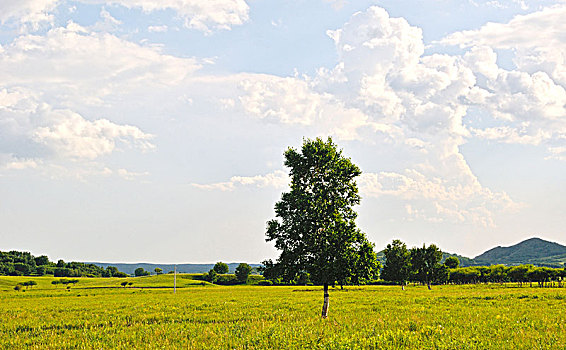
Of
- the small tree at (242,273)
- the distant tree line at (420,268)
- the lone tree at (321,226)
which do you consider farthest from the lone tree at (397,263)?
the lone tree at (321,226)

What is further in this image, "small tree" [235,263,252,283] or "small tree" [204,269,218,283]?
"small tree" [204,269,218,283]

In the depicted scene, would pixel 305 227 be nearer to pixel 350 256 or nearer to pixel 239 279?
pixel 350 256

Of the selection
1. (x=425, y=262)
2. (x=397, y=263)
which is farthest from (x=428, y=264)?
(x=397, y=263)

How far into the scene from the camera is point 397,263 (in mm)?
114125

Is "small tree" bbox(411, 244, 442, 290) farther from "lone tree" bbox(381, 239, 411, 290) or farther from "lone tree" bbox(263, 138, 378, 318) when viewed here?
"lone tree" bbox(263, 138, 378, 318)

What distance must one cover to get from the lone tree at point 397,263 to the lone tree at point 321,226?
8403 cm

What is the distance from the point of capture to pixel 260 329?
78.7 ft

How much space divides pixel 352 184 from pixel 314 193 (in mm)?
2772

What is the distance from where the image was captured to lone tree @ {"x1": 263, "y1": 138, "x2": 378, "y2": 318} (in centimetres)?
3014

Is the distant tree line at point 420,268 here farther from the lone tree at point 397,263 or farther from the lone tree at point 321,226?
the lone tree at point 321,226

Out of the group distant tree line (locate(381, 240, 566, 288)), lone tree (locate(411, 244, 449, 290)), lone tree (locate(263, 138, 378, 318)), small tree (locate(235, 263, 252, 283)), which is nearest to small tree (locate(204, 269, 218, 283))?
small tree (locate(235, 263, 252, 283))

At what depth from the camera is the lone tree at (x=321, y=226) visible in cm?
3014

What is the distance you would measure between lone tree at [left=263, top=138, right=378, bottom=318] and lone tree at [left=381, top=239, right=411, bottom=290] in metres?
84.0

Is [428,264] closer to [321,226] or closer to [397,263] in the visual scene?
[397,263]
